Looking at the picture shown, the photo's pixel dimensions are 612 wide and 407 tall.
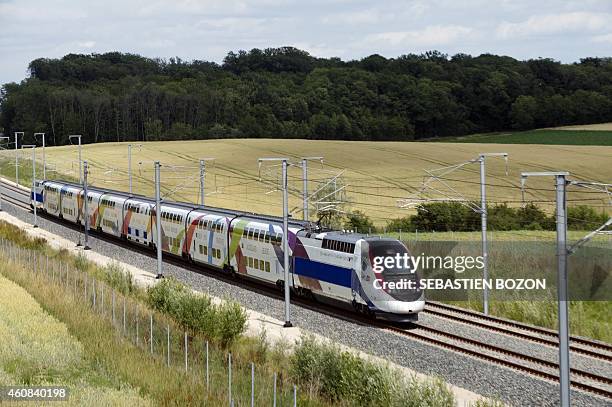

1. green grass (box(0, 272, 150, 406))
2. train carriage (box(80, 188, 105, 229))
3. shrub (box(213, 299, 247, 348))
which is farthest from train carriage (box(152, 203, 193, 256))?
shrub (box(213, 299, 247, 348))

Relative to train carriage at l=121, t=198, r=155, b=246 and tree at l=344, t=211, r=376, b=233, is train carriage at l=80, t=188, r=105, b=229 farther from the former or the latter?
tree at l=344, t=211, r=376, b=233

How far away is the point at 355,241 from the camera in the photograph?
119 feet

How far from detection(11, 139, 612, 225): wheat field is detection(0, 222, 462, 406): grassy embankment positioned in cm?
3224

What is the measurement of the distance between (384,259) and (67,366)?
1452 centimetres

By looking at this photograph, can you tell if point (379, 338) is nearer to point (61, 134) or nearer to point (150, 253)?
point (150, 253)

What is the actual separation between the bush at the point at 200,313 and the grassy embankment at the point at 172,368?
153 mm

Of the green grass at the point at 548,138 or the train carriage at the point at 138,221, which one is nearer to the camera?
the train carriage at the point at 138,221

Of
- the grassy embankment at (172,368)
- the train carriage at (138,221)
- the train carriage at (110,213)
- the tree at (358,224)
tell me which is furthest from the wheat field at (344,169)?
the grassy embankment at (172,368)

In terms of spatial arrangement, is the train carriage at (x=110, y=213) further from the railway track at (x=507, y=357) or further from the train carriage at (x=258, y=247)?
the railway track at (x=507, y=357)

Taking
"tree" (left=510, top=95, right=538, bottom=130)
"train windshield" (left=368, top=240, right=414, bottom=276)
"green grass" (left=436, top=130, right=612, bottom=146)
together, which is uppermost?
"tree" (left=510, top=95, right=538, bottom=130)

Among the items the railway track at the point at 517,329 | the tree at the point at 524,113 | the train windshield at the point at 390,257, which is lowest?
the railway track at the point at 517,329

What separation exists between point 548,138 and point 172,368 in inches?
4485

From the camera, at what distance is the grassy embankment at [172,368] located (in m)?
22.3

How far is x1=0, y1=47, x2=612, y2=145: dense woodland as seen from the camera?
150 m
